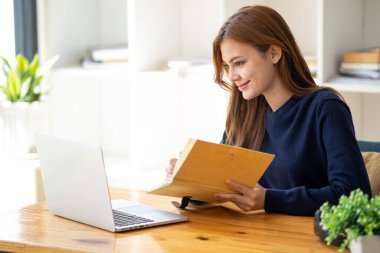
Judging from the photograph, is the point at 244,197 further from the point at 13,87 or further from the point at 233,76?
the point at 13,87

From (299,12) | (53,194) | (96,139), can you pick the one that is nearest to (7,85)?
(96,139)

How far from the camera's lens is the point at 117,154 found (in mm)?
4359

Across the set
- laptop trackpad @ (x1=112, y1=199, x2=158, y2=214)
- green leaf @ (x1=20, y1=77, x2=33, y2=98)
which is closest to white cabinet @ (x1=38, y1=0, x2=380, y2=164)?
green leaf @ (x1=20, y1=77, x2=33, y2=98)

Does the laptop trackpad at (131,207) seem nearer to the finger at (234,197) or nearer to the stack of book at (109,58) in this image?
the finger at (234,197)

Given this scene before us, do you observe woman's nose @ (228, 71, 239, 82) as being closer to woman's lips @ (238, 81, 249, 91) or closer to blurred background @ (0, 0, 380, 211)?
woman's lips @ (238, 81, 249, 91)

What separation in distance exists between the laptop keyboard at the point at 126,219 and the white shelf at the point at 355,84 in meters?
1.27

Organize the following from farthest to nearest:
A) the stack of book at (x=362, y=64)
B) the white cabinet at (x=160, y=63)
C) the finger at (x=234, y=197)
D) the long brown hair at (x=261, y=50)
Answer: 1. the white cabinet at (x=160, y=63)
2. the stack of book at (x=362, y=64)
3. the long brown hair at (x=261, y=50)
4. the finger at (x=234, y=197)

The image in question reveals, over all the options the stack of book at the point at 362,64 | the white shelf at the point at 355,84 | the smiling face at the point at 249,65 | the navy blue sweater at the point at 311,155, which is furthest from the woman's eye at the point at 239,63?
the stack of book at the point at 362,64

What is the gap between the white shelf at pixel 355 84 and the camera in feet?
9.91

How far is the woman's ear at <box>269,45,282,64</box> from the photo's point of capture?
2.39 meters

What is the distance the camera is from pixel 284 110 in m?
2.41

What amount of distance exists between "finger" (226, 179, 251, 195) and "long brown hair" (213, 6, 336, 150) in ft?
1.26

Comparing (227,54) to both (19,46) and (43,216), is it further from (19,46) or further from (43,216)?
(19,46)

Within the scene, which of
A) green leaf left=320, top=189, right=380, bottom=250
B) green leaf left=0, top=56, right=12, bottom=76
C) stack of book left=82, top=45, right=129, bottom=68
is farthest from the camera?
stack of book left=82, top=45, right=129, bottom=68
